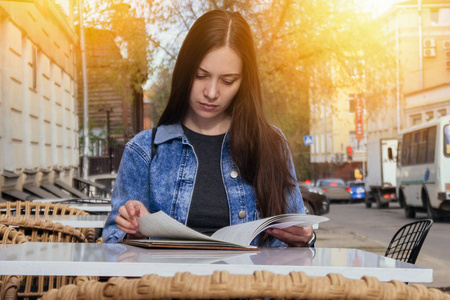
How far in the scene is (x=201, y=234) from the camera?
6.44 ft

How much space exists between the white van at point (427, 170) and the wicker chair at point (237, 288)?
62.5 feet

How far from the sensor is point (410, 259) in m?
3.14

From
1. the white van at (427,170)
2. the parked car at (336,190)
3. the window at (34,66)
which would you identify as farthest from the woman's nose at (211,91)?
the parked car at (336,190)

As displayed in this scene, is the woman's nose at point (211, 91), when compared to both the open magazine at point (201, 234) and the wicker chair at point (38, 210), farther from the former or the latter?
the wicker chair at point (38, 210)

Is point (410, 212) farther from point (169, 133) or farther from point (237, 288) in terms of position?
point (237, 288)

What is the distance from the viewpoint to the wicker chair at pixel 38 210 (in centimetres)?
409

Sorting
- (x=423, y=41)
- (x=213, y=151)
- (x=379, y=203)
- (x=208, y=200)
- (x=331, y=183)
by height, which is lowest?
(x=379, y=203)

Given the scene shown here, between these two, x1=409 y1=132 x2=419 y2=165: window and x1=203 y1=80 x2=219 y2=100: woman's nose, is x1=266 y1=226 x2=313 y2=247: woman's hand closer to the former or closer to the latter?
x1=203 y1=80 x2=219 y2=100: woman's nose

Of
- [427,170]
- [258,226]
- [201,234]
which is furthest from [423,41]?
[201,234]

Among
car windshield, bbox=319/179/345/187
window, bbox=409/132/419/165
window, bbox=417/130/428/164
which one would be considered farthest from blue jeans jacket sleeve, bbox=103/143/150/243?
car windshield, bbox=319/179/345/187

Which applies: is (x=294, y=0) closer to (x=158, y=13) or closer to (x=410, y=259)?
(x=158, y=13)

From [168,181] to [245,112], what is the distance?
0.43m

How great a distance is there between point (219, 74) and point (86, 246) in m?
0.85

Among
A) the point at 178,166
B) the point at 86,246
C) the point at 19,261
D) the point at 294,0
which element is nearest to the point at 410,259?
the point at 178,166
